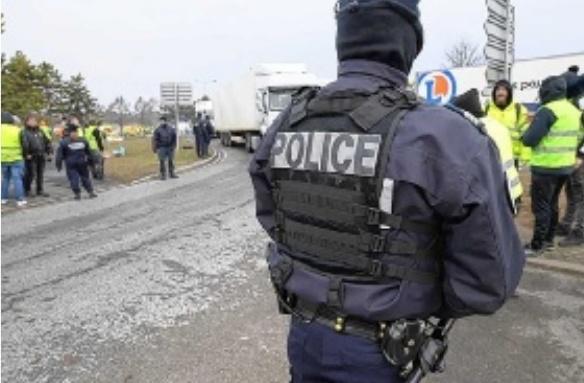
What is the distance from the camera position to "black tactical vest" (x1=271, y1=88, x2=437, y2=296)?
75.8 inches

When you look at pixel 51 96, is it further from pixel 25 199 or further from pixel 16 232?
pixel 16 232

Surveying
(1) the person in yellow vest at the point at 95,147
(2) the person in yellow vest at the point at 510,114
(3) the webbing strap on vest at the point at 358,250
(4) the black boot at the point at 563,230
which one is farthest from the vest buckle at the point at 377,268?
(1) the person in yellow vest at the point at 95,147

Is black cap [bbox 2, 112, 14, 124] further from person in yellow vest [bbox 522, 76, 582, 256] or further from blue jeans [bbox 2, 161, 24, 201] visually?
person in yellow vest [bbox 522, 76, 582, 256]

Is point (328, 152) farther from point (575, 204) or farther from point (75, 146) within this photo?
point (75, 146)

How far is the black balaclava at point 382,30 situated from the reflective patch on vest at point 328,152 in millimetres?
312

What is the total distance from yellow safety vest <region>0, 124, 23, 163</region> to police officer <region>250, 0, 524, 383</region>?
37.7 ft

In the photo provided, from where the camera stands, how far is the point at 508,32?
22.6 ft

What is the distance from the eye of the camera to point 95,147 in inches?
645

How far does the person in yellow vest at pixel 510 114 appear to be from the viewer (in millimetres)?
6176

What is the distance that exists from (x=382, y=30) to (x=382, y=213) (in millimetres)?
618

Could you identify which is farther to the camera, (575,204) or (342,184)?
(575,204)

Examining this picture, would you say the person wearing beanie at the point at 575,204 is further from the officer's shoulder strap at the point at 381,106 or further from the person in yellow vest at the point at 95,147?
the person in yellow vest at the point at 95,147

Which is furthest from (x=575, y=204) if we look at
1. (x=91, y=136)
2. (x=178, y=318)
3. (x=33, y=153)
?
(x=91, y=136)

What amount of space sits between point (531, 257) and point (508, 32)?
8.41 ft
